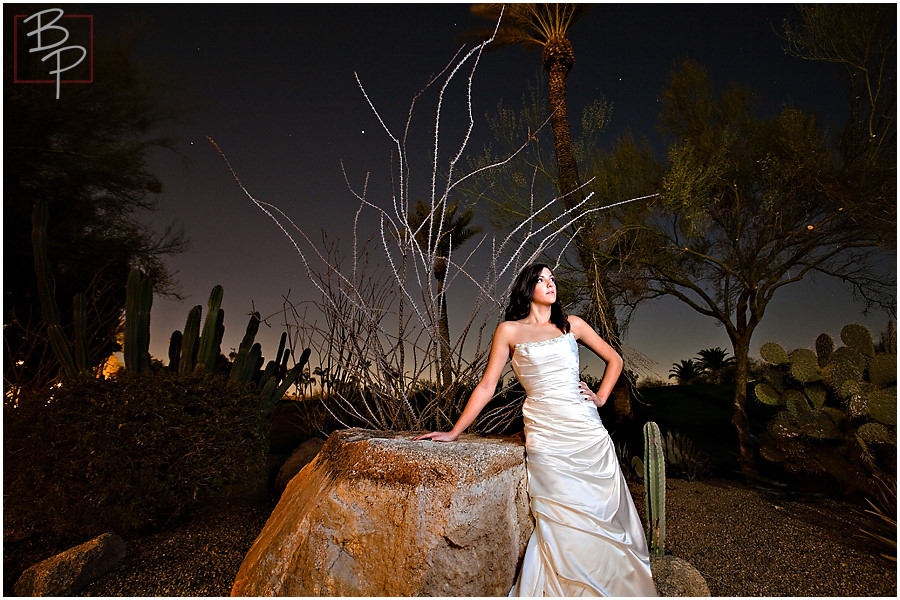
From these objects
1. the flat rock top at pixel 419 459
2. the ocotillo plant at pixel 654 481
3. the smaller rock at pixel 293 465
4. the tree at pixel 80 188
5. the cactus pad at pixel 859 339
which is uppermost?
the tree at pixel 80 188

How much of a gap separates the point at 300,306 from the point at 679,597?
325cm

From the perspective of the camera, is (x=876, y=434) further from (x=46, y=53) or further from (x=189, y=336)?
(x=46, y=53)

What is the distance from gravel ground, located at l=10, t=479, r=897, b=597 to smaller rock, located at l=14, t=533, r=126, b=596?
0.27 ft

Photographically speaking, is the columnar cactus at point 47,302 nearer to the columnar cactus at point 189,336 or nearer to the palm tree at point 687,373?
the columnar cactus at point 189,336

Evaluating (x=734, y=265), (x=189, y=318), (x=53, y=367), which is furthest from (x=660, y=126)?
(x=53, y=367)

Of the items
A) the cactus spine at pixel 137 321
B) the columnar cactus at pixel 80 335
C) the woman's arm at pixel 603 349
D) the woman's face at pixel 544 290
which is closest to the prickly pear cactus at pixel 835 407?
the woman's arm at pixel 603 349

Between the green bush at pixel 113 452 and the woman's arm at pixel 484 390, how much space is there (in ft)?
6.82

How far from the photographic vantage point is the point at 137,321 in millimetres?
4633

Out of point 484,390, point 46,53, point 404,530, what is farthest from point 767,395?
point 46,53

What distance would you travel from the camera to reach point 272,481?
17.5 feet

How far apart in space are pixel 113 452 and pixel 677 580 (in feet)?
12.5

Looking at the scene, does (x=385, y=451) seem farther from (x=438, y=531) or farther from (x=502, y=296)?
(x=502, y=296)

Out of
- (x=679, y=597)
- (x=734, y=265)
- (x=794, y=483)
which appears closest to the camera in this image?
(x=679, y=597)

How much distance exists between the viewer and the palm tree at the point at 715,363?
963 centimetres
